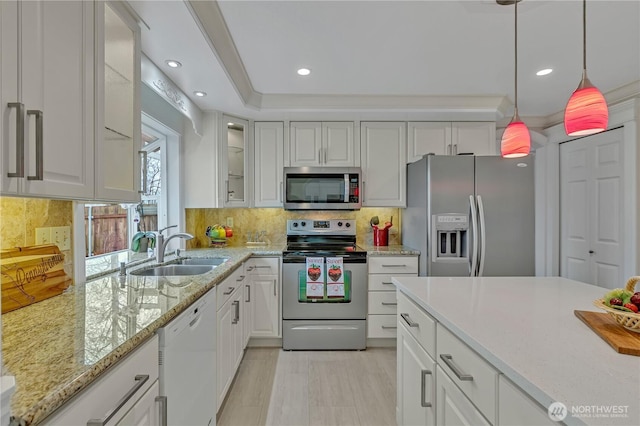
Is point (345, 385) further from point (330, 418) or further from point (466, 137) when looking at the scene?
point (466, 137)

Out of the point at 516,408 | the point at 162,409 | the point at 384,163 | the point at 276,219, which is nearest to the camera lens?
the point at 516,408

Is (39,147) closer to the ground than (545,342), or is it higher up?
higher up

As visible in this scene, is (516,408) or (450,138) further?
(450,138)

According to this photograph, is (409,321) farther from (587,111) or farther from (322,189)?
(322,189)

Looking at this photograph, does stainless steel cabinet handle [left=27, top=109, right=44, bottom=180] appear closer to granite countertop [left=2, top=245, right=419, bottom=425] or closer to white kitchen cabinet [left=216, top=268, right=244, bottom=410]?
granite countertop [left=2, top=245, right=419, bottom=425]

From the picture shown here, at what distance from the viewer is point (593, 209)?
3.24 m

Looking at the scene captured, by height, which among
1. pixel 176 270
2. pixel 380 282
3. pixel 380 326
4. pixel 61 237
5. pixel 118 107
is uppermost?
pixel 118 107

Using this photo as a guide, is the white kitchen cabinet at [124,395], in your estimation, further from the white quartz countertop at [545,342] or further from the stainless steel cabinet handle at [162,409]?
the white quartz countertop at [545,342]

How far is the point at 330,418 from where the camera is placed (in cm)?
200

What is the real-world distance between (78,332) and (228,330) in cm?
122

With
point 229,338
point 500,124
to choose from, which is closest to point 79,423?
point 229,338

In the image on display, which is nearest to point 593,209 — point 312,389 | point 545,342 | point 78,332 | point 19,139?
point 545,342

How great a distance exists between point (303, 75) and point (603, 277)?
354 centimetres

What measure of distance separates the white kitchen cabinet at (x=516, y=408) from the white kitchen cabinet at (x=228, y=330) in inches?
59.8
